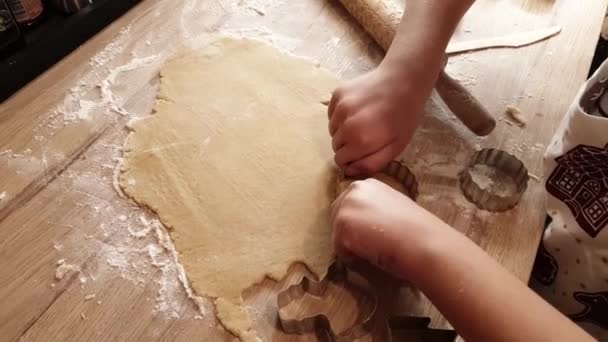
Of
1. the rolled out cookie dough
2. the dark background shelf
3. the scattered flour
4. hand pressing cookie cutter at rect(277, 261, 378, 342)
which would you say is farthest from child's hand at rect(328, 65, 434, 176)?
the dark background shelf

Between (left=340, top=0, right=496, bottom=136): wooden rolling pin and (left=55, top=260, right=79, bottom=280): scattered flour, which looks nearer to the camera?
(left=55, top=260, right=79, bottom=280): scattered flour

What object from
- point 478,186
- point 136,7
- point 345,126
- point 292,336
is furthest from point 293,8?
point 292,336

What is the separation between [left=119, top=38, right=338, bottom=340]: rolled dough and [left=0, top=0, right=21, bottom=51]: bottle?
24 centimetres

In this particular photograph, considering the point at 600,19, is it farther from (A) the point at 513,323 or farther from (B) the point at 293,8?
(A) the point at 513,323

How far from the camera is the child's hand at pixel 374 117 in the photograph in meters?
0.67

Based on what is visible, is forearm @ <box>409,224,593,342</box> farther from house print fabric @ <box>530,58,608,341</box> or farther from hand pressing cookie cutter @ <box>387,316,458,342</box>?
house print fabric @ <box>530,58,608,341</box>

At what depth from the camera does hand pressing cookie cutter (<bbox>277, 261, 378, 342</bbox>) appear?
58 cm

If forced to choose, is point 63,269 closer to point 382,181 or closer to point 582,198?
point 382,181

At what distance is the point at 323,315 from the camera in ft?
1.92

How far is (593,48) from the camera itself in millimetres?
924

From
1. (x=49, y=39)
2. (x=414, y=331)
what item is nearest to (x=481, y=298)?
(x=414, y=331)

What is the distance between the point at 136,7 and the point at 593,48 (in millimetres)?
844

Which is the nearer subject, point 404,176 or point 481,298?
point 481,298

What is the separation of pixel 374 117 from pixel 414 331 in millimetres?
270
